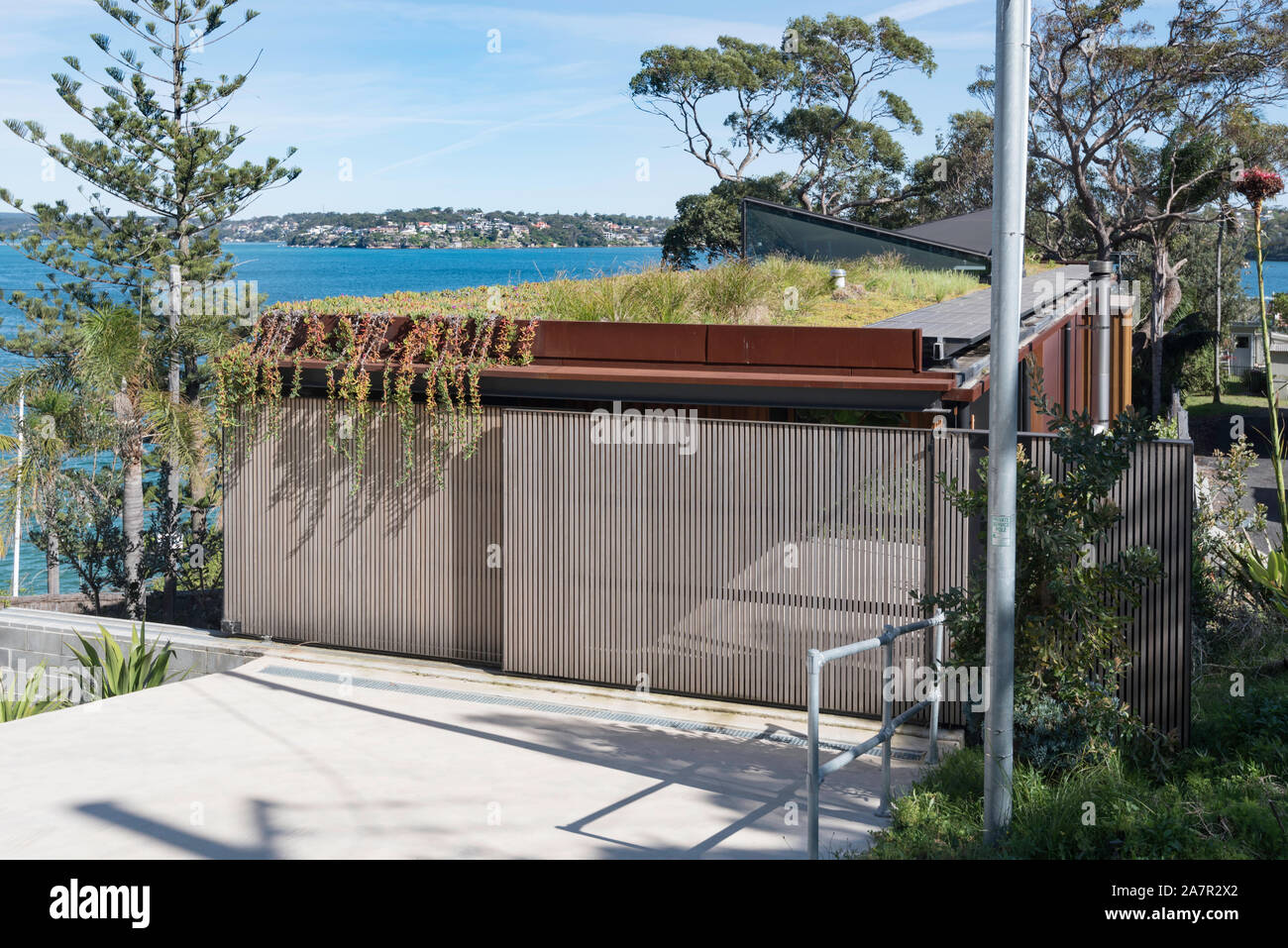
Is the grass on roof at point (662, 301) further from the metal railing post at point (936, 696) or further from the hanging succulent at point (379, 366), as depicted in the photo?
the metal railing post at point (936, 696)

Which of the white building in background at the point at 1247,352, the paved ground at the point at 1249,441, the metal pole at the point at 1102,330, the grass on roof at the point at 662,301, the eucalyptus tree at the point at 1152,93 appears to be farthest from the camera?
the white building in background at the point at 1247,352

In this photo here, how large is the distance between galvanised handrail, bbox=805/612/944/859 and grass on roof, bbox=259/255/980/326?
453 centimetres

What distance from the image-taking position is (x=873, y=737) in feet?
21.8

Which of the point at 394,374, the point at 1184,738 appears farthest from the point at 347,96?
the point at 1184,738

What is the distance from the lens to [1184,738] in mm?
6637

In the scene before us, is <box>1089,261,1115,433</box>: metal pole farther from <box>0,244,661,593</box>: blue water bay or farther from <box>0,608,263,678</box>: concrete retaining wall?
<box>0,608,263,678</box>: concrete retaining wall

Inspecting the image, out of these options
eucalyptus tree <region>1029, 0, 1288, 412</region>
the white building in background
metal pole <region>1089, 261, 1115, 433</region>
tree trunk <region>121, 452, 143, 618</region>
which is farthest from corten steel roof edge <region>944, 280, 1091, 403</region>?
the white building in background

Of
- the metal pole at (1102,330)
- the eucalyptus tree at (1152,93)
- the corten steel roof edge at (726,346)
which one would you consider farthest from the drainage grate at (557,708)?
the eucalyptus tree at (1152,93)

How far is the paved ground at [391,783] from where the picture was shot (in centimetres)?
596

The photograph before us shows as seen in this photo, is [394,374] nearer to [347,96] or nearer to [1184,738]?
[1184,738]

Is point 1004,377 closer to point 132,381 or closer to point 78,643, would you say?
point 78,643

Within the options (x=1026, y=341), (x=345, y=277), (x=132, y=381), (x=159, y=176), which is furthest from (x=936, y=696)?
(x=345, y=277)

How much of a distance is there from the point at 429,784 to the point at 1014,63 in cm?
493

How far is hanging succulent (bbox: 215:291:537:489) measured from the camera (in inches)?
372
